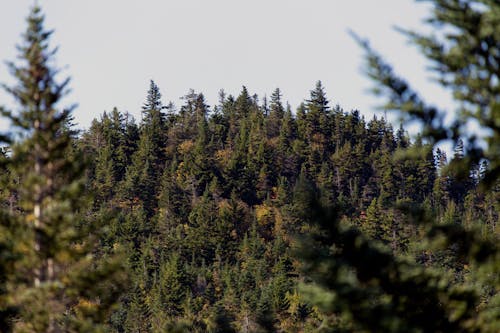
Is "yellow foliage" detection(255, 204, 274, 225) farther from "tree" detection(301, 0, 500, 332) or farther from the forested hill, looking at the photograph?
"tree" detection(301, 0, 500, 332)

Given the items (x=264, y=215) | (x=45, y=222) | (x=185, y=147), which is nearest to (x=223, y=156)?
(x=185, y=147)

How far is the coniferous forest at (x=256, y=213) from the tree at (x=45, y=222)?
4 centimetres

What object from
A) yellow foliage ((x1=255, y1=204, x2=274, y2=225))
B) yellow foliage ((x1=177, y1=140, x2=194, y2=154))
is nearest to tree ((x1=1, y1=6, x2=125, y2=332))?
yellow foliage ((x1=255, y1=204, x2=274, y2=225))

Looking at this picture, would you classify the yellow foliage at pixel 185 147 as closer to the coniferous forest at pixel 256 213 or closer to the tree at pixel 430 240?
the coniferous forest at pixel 256 213

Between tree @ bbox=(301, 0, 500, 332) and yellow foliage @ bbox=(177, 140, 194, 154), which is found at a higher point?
yellow foliage @ bbox=(177, 140, 194, 154)

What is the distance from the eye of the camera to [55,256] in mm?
18156

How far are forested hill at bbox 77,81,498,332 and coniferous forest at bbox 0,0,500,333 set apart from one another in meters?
0.36

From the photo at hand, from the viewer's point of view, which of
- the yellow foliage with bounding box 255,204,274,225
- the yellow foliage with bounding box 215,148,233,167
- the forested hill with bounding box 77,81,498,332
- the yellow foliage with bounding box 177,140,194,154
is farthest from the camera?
the yellow foliage with bounding box 177,140,194,154

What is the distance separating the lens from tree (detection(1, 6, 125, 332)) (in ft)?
58.6

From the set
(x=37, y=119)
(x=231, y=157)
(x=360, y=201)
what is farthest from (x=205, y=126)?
(x=37, y=119)

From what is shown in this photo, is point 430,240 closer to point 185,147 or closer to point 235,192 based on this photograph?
point 235,192

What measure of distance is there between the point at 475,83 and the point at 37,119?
32.6 ft

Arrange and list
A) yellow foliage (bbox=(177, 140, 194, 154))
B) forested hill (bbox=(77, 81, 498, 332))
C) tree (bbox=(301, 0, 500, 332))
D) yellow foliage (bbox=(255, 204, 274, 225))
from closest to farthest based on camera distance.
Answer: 1. tree (bbox=(301, 0, 500, 332))
2. forested hill (bbox=(77, 81, 498, 332))
3. yellow foliage (bbox=(255, 204, 274, 225))
4. yellow foliage (bbox=(177, 140, 194, 154))

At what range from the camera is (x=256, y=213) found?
132 m
